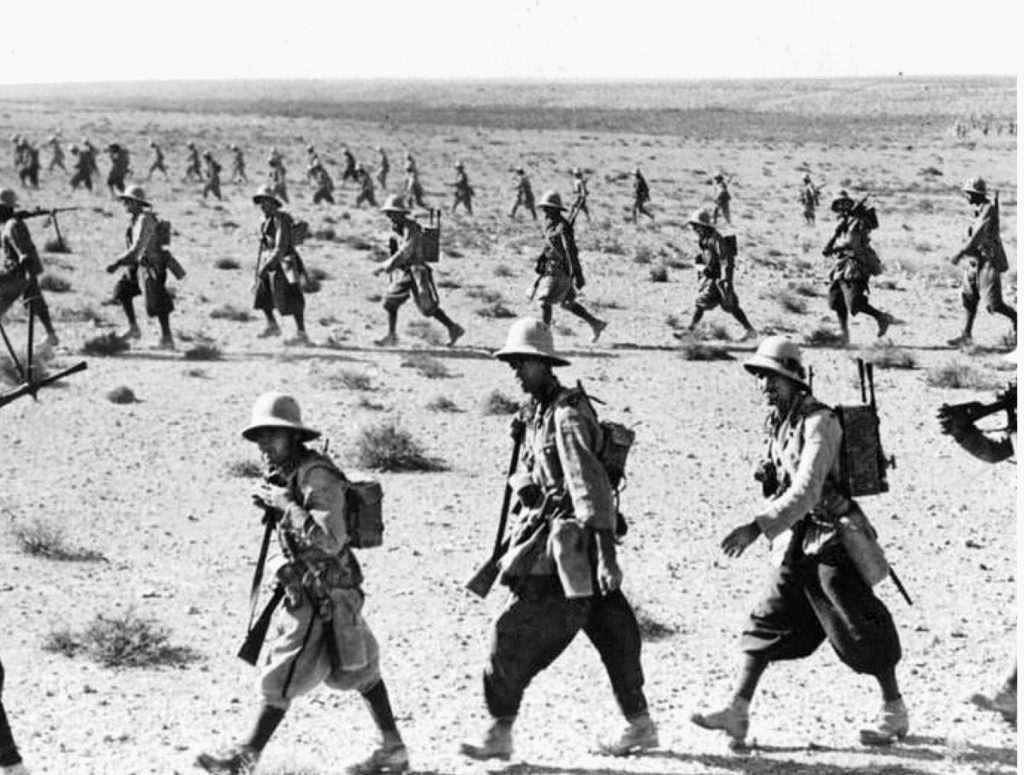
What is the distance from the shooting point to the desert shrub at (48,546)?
9938 millimetres

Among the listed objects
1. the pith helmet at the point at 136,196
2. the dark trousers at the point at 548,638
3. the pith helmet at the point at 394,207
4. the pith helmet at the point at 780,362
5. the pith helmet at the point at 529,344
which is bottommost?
the dark trousers at the point at 548,638

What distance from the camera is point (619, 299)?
898 inches

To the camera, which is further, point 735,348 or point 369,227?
point 369,227

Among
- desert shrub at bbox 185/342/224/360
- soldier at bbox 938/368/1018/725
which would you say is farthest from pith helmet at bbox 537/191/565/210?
soldier at bbox 938/368/1018/725

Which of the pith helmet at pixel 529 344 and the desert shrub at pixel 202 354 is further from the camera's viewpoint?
the desert shrub at pixel 202 354

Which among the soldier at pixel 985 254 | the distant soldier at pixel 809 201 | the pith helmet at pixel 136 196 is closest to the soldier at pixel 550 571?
the pith helmet at pixel 136 196

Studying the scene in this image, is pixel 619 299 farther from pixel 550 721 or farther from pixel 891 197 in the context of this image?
pixel 891 197

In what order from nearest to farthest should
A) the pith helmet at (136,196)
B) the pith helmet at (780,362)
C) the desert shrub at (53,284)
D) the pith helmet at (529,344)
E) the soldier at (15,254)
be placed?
the pith helmet at (529,344), the pith helmet at (780,362), the soldier at (15,254), the pith helmet at (136,196), the desert shrub at (53,284)

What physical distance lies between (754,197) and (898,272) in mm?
19936

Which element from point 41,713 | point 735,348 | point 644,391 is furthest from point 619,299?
point 41,713

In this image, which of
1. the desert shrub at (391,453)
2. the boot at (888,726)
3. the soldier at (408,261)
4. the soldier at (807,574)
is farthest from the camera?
the soldier at (408,261)

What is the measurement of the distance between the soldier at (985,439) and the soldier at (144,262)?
10.8 metres

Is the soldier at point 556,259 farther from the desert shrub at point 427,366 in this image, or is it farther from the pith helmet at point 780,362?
the pith helmet at point 780,362

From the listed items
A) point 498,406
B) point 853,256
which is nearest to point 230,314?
point 498,406
